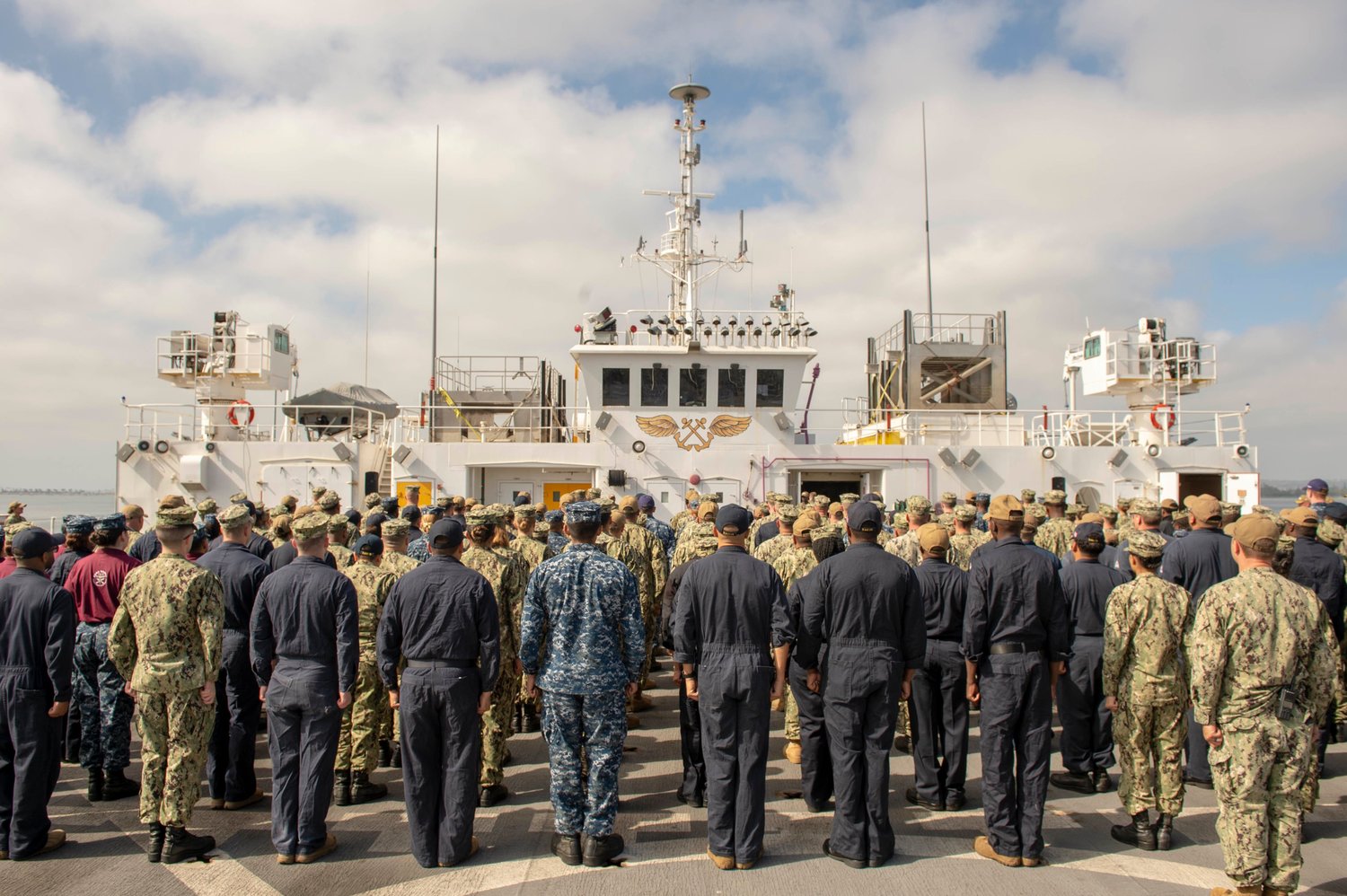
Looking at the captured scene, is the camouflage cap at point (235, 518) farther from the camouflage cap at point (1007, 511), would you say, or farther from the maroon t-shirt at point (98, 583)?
the camouflage cap at point (1007, 511)

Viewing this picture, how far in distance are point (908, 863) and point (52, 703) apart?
4908mm

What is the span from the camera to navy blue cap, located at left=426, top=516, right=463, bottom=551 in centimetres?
479

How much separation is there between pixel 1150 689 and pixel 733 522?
2.61 m

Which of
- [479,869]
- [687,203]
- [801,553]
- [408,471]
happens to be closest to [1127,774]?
[801,553]

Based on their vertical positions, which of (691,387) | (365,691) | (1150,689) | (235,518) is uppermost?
(691,387)

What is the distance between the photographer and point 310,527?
4.91 metres

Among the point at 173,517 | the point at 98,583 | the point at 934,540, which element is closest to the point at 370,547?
the point at 173,517

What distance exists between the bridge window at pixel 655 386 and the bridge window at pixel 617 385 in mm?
299

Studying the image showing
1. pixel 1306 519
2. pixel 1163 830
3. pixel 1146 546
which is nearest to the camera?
pixel 1163 830

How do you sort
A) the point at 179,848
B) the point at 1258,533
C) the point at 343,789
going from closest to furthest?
the point at 1258,533 → the point at 179,848 → the point at 343,789

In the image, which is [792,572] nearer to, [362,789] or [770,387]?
[362,789]

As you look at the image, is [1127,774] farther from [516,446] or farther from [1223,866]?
[516,446]

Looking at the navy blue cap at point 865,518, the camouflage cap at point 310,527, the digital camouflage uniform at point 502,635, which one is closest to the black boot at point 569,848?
the digital camouflage uniform at point 502,635

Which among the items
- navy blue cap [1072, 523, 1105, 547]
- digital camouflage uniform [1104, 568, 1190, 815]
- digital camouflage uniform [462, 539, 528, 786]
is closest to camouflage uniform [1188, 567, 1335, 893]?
digital camouflage uniform [1104, 568, 1190, 815]
